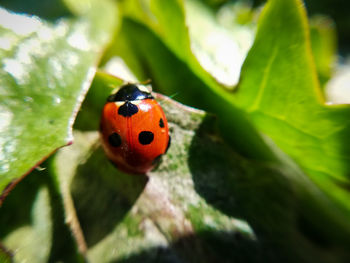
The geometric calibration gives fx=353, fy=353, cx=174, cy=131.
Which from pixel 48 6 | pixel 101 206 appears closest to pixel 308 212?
pixel 101 206

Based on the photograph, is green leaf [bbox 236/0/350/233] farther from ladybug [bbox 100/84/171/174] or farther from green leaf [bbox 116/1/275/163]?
ladybug [bbox 100/84/171/174]

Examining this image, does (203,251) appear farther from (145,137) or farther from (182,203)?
(145,137)

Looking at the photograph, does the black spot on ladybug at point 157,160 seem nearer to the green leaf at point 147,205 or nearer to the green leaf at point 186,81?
the green leaf at point 147,205

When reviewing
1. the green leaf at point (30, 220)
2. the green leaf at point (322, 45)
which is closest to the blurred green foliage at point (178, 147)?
the green leaf at point (30, 220)

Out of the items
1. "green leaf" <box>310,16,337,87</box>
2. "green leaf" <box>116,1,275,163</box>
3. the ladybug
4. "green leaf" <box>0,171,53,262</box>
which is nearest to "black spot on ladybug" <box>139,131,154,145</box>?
the ladybug

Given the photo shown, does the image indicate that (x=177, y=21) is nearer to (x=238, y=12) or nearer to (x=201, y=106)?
(x=201, y=106)

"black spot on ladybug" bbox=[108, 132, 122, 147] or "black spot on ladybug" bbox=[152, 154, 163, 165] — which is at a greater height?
"black spot on ladybug" bbox=[108, 132, 122, 147]
